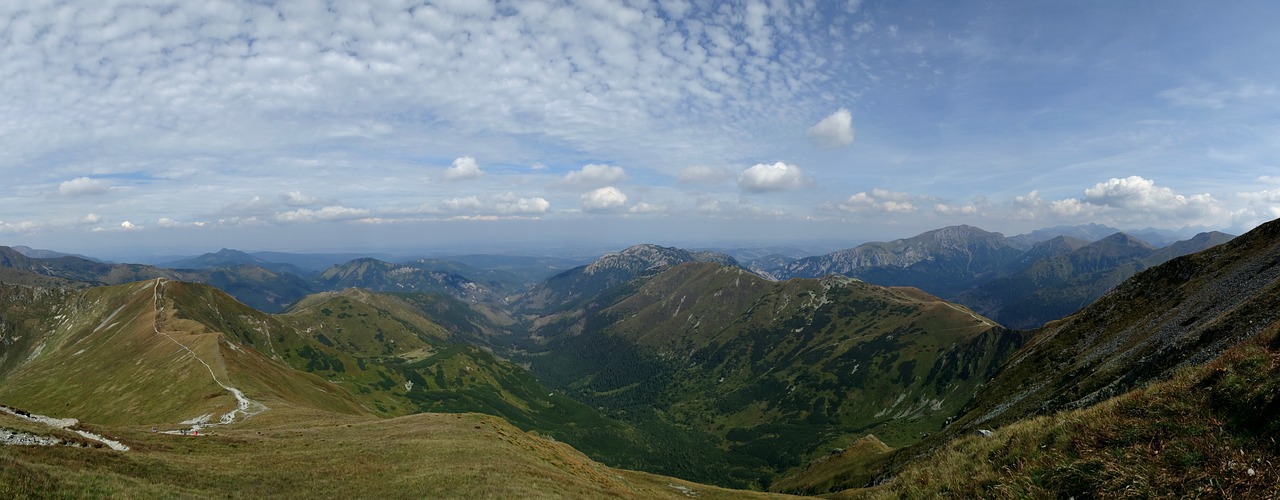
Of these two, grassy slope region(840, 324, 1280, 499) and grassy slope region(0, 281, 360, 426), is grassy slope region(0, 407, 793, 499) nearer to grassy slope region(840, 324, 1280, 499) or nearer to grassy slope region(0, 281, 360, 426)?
grassy slope region(840, 324, 1280, 499)

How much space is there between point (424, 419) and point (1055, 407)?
294 ft

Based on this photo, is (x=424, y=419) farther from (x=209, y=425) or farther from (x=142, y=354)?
(x=142, y=354)

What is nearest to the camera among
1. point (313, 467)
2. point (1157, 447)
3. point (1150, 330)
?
point (1157, 447)

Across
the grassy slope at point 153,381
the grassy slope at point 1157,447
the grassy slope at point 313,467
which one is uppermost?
the grassy slope at point 1157,447

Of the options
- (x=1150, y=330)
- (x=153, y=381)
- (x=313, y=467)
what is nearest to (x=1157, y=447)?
(x=313, y=467)

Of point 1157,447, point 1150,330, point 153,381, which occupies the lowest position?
point 153,381

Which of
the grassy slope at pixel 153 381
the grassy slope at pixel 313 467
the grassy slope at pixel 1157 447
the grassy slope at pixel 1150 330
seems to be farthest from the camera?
the grassy slope at pixel 153 381

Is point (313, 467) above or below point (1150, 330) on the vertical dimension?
below

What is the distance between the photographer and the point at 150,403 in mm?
107812

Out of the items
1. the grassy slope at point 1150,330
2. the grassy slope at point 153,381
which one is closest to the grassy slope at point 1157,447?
the grassy slope at point 1150,330

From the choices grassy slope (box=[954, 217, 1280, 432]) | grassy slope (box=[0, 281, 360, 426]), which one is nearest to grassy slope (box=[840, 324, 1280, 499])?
grassy slope (box=[954, 217, 1280, 432])

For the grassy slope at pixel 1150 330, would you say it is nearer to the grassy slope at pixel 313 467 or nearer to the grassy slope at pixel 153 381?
the grassy slope at pixel 313 467

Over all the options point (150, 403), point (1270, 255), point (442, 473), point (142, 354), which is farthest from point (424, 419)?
point (142, 354)

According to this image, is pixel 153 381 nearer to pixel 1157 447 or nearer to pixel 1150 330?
pixel 1157 447
